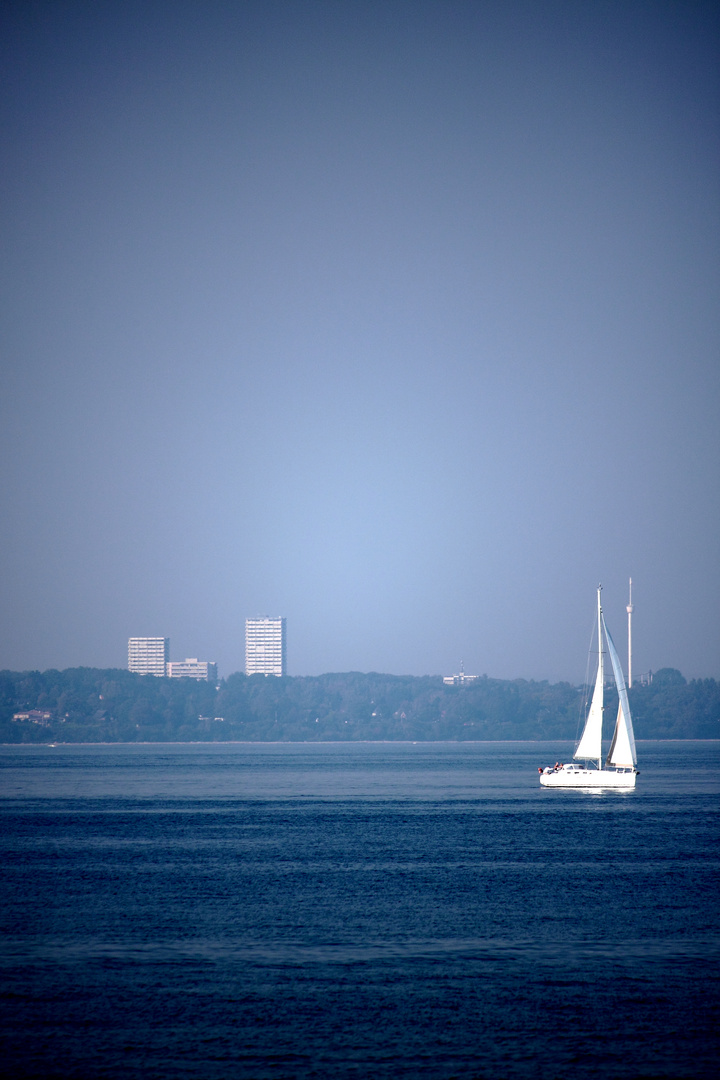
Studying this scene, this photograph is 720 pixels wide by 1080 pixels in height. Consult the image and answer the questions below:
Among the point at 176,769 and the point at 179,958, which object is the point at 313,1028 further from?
the point at 176,769

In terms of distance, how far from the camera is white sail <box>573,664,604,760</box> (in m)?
118

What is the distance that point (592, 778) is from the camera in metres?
120

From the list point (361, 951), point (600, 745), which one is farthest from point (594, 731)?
point (361, 951)

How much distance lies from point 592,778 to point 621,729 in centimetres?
638

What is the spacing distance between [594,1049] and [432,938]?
1367 cm

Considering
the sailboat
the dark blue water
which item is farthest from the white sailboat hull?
the dark blue water

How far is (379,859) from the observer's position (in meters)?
66.8

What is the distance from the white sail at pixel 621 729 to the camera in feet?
384

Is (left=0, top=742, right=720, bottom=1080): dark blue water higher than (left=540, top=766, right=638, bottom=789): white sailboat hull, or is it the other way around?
(left=0, top=742, right=720, bottom=1080): dark blue water

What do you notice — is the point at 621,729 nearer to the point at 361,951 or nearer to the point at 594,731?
the point at 594,731

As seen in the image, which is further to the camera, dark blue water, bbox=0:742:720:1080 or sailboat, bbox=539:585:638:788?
sailboat, bbox=539:585:638:788

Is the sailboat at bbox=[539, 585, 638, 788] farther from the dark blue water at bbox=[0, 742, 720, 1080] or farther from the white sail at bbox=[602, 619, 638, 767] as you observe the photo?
the dark blue water at bbox=[0, 742, 720, 1080]

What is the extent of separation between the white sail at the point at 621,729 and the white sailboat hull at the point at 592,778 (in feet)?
→ 5.89

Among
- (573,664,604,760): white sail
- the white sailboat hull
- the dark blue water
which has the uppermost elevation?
(573,664,604,760): white sail
